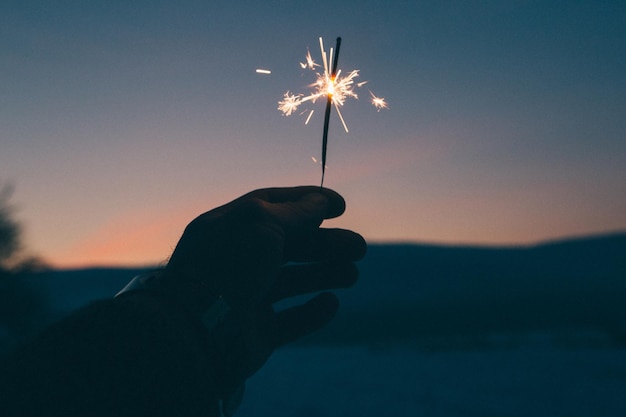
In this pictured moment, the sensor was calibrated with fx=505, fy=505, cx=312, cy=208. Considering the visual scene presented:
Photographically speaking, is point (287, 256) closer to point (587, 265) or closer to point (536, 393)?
point (536, 393)

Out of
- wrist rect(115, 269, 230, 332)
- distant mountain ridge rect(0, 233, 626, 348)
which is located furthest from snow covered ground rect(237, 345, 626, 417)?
wrist rect(115, 269, 230, 332)

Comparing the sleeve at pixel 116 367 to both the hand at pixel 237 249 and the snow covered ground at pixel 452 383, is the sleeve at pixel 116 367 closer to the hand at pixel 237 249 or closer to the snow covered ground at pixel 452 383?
the hand at pixel 237 249

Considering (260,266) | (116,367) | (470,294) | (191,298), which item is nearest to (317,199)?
(260,266)

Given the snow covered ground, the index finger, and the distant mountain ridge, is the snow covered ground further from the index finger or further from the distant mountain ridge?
the index finger

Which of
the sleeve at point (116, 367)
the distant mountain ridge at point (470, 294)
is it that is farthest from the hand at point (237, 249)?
the distant mountain ridge at point (470, 294)

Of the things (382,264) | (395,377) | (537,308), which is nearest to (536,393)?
(395,377)

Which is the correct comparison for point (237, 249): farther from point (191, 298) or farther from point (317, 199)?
point (317, 199)
